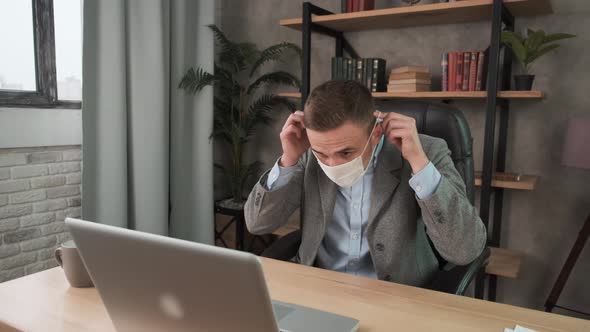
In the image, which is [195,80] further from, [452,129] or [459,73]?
[452,129]

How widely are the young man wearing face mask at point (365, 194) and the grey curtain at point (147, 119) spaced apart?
1253 mm

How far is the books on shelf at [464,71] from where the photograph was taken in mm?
2160

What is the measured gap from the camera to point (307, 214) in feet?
4.48

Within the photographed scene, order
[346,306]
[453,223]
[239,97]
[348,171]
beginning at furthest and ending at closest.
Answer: [239,97], [348,171], [453,223], [346,306]

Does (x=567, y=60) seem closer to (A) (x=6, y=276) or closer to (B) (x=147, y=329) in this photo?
(B) (x=147, y=329)

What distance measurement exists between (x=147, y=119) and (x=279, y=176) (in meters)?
1.39

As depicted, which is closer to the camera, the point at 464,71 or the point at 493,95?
the point at 493,95

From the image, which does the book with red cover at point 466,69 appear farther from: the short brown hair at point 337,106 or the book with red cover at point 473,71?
the short brown hair at point 337,106

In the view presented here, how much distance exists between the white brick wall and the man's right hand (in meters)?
1.41

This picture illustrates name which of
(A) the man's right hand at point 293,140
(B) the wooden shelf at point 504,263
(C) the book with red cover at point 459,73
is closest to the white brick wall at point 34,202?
(A) the man's right hand at point 293,140

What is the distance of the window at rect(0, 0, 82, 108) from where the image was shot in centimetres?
206

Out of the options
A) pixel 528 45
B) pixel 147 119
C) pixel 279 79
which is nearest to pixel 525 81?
pixel 528 45

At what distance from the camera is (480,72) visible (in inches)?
85.0

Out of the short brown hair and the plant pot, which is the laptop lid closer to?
the short brown hair
